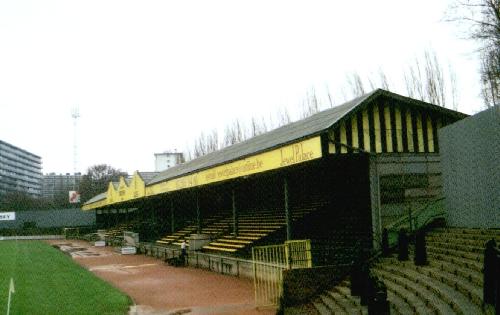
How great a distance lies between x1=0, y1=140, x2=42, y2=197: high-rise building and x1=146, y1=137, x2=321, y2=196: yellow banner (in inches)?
5755

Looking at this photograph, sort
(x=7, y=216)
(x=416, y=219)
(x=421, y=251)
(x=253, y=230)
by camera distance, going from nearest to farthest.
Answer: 1. (x=421, y=251)
2. (x=416, y=219)
3. (x=253, y=230)
4. (x=7, y=216)

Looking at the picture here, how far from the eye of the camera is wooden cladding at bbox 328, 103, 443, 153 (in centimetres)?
1491

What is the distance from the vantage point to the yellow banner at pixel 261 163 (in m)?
13.8

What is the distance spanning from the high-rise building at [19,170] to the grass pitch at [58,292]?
464 ft

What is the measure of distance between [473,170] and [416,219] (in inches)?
90.5

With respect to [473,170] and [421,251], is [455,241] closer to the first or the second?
[421,251]

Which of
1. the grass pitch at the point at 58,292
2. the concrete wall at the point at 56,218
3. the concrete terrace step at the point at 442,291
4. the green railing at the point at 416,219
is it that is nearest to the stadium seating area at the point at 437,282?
the concrete terrace step at the point at 442,291

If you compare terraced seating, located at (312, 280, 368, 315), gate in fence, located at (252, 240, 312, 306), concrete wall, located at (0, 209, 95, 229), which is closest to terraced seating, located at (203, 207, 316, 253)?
gate in fence, located at (252, 240, 312, 306)

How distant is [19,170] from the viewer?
6875 inches

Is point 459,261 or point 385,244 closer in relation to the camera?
point 459,261

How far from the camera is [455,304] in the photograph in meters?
8.02

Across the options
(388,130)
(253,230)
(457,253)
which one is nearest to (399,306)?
(457,253)

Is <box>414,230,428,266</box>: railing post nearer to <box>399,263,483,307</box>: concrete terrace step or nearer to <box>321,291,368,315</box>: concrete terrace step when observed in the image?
<box>399,263,483,307</box>: concrete terrace step

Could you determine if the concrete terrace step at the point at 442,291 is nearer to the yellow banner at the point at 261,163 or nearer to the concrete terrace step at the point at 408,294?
the concrete terrace step at the point at 408,294
